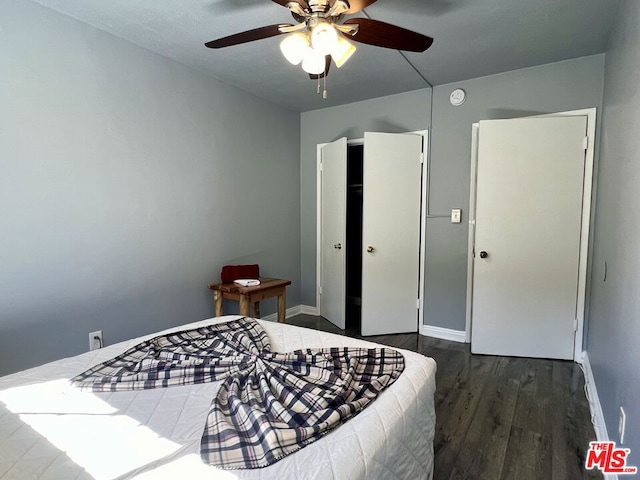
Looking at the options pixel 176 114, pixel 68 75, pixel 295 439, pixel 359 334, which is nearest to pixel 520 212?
pixel 359 334

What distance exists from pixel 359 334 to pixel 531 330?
4.97ft

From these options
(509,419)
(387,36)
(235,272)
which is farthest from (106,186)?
(509,419)

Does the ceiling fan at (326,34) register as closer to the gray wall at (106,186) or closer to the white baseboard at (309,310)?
the gray wall at (106,186)

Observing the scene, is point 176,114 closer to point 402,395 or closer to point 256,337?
point 256,337

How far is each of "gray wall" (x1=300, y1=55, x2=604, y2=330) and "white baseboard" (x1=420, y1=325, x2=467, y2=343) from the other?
4 cm

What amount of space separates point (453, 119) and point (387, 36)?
1.80 metres

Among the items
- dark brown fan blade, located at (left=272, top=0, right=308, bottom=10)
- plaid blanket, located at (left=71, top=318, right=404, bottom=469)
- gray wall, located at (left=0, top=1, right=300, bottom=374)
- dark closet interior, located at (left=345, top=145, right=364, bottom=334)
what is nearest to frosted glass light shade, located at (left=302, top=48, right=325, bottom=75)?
dark brown fan blade, located at (left=272, top=0, right=308, bottom=10)

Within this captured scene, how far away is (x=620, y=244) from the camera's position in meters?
1.70

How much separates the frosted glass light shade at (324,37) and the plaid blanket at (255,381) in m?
1.34

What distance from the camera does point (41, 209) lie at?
2023mm

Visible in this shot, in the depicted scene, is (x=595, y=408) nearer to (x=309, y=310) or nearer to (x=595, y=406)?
(x=595, y=406)

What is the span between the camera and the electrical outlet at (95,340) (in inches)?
89.9

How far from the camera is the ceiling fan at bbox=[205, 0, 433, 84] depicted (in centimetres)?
151

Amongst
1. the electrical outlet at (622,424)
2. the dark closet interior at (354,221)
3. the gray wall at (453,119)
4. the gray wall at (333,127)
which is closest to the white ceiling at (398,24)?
the gray wall at (453,119)
